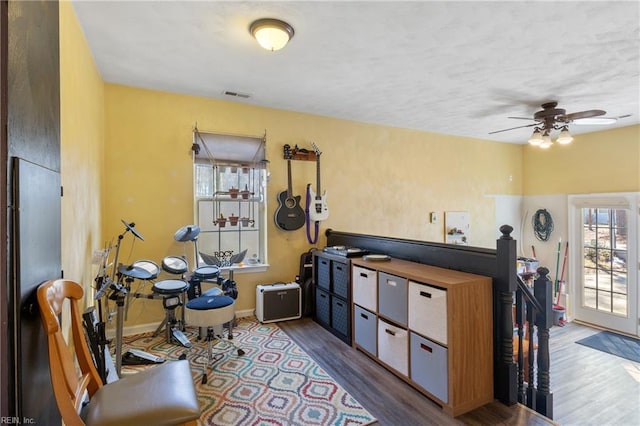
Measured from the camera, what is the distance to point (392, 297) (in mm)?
2627

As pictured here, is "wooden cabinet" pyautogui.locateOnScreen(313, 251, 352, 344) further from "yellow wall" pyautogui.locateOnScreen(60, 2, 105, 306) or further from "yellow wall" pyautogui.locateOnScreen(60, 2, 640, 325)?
"yellow wall" pyautogui.locateOnScreen(60, 2, 105, 306)

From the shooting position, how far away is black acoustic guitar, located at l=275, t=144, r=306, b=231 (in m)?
4.04

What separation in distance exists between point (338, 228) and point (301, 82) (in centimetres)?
202

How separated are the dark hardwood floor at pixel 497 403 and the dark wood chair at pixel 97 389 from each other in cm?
130

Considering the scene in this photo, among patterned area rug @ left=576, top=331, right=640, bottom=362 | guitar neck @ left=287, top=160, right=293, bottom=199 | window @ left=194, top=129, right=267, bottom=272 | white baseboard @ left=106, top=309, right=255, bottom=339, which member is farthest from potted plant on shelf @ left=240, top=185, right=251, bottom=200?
patterned area rug @ left=576, top=331, right=640, bottom=362

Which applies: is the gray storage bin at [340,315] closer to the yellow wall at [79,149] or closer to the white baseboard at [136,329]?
the white baseboard at [136,329]

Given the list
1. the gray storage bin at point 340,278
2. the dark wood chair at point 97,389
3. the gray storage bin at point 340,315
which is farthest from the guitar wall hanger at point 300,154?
the dark wood chair at point 97,389

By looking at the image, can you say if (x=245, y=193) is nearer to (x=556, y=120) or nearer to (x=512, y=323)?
(x=512, y=323)

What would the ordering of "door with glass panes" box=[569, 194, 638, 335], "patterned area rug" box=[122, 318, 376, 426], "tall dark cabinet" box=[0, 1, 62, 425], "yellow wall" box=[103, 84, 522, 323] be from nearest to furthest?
1. "tall dark cabinet" box=[0, 1, 62, 425]
2. "patterned area rug" box=[122, 318, 376, 426]
3. "yellow wall" box=[103, 84, 522, 323]
4. "door with glass panes" box=[569, 194, 638, 335]

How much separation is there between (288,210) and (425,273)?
2071mm

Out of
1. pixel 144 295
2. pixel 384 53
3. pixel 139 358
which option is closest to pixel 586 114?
pixel 384 53

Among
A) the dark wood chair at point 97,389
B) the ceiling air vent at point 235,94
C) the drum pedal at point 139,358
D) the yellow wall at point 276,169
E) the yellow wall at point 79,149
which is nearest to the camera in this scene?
the dark wood chair at point 97,389

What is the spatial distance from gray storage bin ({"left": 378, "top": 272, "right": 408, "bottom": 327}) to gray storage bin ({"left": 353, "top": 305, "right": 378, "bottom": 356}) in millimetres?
180

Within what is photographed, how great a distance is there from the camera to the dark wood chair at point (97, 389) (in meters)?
1.14
